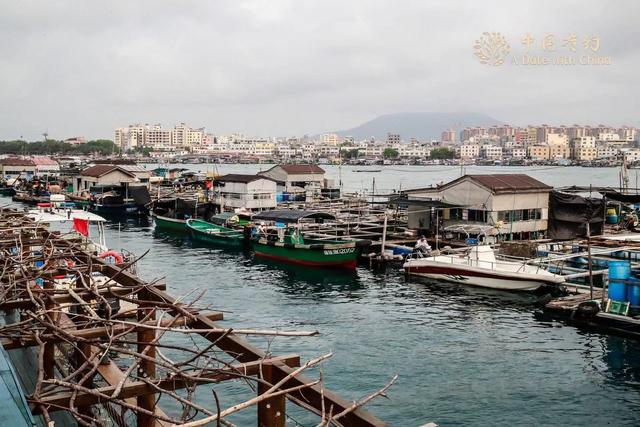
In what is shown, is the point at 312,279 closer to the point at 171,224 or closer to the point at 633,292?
the point at 633,292

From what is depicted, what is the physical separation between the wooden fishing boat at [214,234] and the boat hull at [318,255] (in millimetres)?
6631

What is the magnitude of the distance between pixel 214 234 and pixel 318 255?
11.8 meters

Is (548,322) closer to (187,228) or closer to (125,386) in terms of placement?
(125,386)

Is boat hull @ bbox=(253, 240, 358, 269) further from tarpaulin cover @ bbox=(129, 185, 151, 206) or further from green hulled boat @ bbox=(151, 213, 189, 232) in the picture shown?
tarpaulin cover @ bbox=(129, 185, 151, 206)

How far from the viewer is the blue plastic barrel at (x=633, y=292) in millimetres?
20372

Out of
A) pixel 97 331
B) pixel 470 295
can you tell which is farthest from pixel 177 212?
pixel 97 331

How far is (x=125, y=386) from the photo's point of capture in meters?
Result: 4.86

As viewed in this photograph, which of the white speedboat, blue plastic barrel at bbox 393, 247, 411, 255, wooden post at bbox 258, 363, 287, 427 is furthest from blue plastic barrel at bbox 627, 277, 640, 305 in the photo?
wooden post at bbox 258, 363, 287, 427

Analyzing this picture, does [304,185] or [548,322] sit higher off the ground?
[304,185]

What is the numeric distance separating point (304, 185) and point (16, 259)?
55.5 m

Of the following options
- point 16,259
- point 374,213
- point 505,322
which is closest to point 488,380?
point 505,322

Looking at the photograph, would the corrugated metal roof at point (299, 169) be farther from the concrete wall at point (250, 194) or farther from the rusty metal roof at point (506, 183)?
the rusty metal roof at point (506, 183)

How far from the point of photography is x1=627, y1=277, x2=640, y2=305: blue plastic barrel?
20.4 meters

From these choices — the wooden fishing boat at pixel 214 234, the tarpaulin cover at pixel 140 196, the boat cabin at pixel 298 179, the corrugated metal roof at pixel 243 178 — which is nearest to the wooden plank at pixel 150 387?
the wooden fishing boat at pixel 214 234
